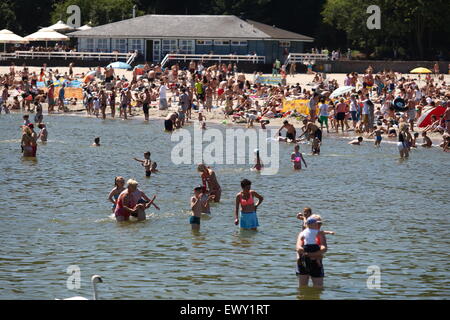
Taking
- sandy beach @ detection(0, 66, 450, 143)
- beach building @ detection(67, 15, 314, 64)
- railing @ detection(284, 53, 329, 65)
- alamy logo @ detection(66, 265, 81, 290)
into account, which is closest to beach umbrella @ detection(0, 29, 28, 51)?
beach building @ detection(67, 15, 314, 64)

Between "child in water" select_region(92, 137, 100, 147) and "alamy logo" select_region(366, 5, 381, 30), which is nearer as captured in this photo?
"child in water" select_region(92, 137, 100, 147)

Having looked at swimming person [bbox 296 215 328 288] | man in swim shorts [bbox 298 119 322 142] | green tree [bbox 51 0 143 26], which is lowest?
swimming person [bbox 296 215 328 288]

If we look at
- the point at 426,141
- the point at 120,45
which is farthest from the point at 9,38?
the point at 426,141

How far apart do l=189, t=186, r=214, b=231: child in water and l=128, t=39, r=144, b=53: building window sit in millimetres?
52047

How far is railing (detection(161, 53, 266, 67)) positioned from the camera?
226 ft

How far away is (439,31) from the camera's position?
7575cm

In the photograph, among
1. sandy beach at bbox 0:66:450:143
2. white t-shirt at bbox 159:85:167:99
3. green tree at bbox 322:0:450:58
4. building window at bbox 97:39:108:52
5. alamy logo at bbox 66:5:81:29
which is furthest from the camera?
alamy logo at bbox 66:5:81:29

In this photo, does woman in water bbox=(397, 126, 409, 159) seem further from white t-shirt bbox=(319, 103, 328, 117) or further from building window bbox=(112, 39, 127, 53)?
building window bbox=(112, 39, 127, 53)

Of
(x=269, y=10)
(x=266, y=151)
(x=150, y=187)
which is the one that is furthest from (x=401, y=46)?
(x=150, y=187)

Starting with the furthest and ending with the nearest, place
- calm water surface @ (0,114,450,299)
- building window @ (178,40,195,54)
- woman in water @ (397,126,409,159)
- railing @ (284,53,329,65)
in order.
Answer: building window @ (178,40,195,54), railing @ (284,53,329,65), woman in water @ (397,126,409,159), calm water surface @ (0,114,450,299)

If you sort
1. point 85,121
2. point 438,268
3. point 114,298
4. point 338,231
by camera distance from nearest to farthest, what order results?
point 114,298
point 438,268
point 338,231
point 85,121

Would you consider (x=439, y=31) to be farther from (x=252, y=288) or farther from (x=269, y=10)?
(x=252, y=288)

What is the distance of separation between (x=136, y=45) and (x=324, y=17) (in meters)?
17.1
